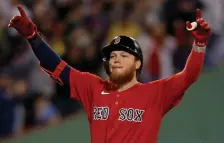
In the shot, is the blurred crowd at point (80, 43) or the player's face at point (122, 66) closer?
the player's face at point (122, 66)

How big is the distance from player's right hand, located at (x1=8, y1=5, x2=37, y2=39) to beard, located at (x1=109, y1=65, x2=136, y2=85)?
564 millimetres

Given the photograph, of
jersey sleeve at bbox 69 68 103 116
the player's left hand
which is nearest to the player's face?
jersey sleeve at bbox 69 68 103 116

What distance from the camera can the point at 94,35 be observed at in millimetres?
8383

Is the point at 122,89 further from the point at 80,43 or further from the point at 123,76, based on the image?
the point at 80,43

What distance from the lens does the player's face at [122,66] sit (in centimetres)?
458

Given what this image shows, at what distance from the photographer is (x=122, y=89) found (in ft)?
15.4

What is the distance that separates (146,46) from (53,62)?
3.40m

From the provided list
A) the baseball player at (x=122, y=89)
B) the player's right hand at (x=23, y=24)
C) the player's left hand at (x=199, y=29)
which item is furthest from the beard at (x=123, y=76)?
the player's right hand at (x=23, y=24)

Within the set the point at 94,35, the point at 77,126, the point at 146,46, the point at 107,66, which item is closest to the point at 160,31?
the point at 146,46

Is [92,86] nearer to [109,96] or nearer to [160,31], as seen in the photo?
[109,96]

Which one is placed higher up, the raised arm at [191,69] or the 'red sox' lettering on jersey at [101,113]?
the raised arm at [191,69]

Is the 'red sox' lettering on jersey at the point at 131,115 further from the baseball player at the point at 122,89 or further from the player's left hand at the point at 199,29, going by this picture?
the player's left hand at the point at 199,29

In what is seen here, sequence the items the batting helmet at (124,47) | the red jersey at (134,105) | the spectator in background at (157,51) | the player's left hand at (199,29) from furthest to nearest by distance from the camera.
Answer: the spectator in background at (157,51) < the batting helmet at (124,47) < the red jersey at (134,105) < the player's left hand at (199,29)

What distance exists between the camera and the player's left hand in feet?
14.3
